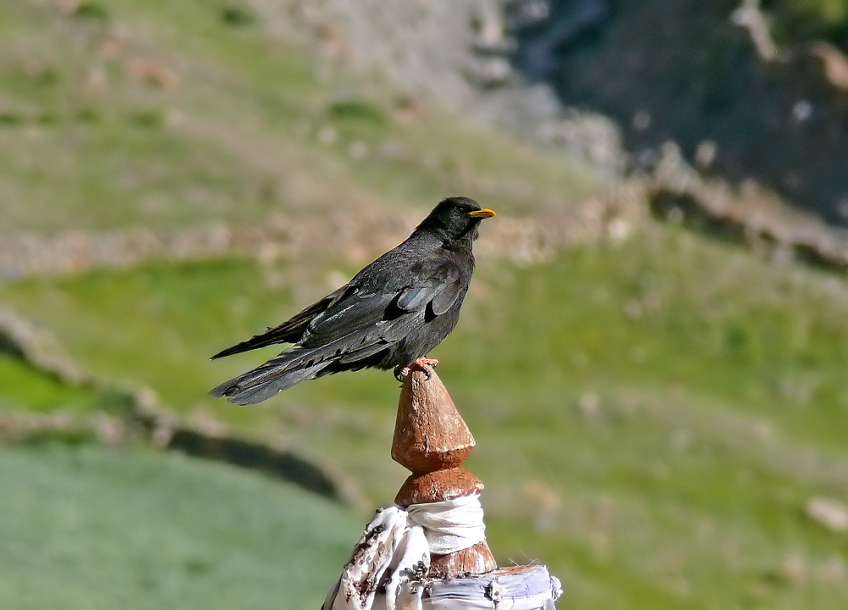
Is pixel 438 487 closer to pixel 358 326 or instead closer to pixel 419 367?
pixel 419 367

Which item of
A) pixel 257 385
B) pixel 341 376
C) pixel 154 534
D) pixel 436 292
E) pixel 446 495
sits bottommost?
pixel 446 495

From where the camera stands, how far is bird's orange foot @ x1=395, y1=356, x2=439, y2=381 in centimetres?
682

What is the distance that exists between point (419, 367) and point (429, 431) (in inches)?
21.3

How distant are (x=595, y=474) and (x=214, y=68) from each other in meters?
18.0

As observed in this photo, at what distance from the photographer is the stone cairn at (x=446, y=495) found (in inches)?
244

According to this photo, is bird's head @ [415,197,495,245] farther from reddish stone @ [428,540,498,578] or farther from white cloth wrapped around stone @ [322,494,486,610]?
reddish stone @ [428,540,498,578]

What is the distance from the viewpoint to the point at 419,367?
6.93m

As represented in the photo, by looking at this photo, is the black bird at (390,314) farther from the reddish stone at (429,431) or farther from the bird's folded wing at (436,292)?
the reddish stone at (429,431)

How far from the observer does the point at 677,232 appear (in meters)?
31.2

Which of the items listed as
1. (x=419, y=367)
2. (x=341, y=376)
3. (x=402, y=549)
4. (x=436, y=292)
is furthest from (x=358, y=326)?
(x=341, y=376)

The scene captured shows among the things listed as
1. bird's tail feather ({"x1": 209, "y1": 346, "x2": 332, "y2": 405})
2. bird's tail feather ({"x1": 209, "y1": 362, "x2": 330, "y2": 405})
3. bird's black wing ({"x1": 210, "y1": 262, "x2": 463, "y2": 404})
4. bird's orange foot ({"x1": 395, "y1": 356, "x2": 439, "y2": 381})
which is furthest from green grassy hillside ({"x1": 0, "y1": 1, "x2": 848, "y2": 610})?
bird's tail feather ({"x1": 209, "y1": 362, "x2": 330, "y2": 405})

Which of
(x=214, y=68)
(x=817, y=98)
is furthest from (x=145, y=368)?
(x=817, y=98)

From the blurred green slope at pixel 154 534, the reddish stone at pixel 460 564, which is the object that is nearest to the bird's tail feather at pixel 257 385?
the reddish stone at pixel 460 564

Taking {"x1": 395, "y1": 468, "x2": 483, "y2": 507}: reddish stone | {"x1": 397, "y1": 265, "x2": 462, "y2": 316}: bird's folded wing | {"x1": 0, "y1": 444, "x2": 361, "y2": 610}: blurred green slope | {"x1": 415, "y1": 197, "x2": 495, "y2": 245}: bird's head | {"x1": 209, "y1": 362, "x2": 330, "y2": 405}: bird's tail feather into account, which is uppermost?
{"x1": 0, "y1": 444, "x2": 361, "y2": 610}: blurred green slope
